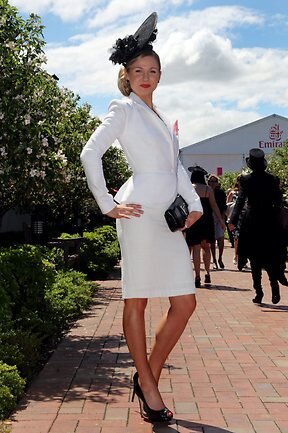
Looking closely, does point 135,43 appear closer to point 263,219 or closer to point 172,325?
point 172,325

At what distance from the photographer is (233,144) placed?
58188 millimetres

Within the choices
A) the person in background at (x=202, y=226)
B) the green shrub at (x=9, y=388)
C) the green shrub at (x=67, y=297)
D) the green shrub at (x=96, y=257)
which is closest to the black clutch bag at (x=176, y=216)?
the green shrub at (x=9, y=388)

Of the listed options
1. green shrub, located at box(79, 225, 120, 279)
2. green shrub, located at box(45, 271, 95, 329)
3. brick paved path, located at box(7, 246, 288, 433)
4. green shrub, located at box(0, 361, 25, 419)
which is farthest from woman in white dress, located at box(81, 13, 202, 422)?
green shrub, located at box(79, 225, 120, 279)

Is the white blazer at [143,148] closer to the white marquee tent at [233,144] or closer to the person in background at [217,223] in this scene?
the person in background at [217,223]

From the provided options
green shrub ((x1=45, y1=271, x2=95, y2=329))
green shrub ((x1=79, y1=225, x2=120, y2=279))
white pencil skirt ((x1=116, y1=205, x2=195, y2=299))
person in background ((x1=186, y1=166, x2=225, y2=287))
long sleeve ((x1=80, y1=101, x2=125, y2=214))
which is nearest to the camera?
long sleeve ((x1=80, y1=101, x2=125, y2=214))

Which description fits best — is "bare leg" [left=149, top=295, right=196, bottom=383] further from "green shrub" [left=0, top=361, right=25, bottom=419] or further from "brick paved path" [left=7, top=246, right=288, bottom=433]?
"green shrub" [left=0, top=361, right=25, bottom=419]

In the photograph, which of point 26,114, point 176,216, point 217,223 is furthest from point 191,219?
point 217,223

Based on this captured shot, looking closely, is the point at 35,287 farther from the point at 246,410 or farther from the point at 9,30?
the point at 246,410

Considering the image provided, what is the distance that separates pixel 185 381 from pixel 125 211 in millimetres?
1681

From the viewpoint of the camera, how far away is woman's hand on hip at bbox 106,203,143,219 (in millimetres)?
4016

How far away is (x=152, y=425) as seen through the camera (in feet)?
13.6

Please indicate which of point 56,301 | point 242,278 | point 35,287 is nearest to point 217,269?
point 242,278

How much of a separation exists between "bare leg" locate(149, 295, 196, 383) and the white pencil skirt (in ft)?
0.25

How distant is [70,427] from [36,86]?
3908 mm
